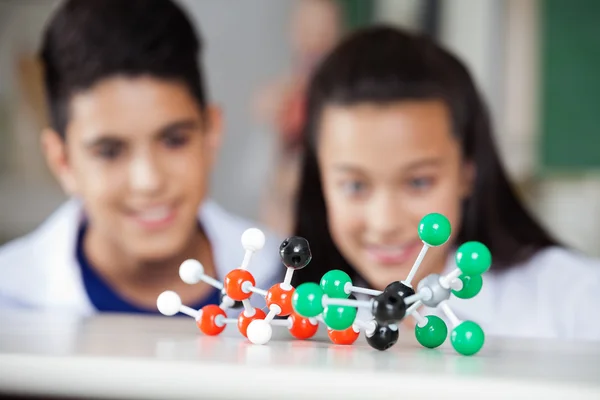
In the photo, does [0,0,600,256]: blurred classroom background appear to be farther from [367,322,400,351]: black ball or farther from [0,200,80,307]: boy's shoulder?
[367,322,400,351]: black ball

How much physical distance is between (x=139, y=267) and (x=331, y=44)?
1.87 feet

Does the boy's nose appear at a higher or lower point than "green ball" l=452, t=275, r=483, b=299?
higher

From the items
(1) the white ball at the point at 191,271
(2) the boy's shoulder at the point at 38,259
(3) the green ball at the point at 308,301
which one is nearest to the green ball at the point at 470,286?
(3) the green ball at the point at 308,301

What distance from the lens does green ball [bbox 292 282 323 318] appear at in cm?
52

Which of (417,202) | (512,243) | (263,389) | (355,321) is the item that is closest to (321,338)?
(355,321)

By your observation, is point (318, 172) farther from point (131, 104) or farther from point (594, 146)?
point (594, 146)

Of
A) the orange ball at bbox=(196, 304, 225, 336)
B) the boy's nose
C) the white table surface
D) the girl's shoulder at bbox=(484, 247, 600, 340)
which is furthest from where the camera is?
the boy's nose

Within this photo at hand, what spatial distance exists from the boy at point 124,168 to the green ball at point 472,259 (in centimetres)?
80

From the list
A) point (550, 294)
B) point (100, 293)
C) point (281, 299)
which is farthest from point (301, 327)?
point (100, 293)

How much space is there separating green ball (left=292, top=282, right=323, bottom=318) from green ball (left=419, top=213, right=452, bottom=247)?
0.09 metres

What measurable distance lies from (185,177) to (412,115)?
45cm

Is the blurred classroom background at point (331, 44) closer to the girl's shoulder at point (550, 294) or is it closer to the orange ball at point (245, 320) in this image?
the girl's shoulder at point (550, 294)

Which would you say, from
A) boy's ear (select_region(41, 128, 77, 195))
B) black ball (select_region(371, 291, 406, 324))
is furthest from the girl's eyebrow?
black ball (select_region(371, 291, 406, 324))

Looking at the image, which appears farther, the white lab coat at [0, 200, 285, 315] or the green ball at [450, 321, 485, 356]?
the white lab coat at [0, 200, 285, 315]
